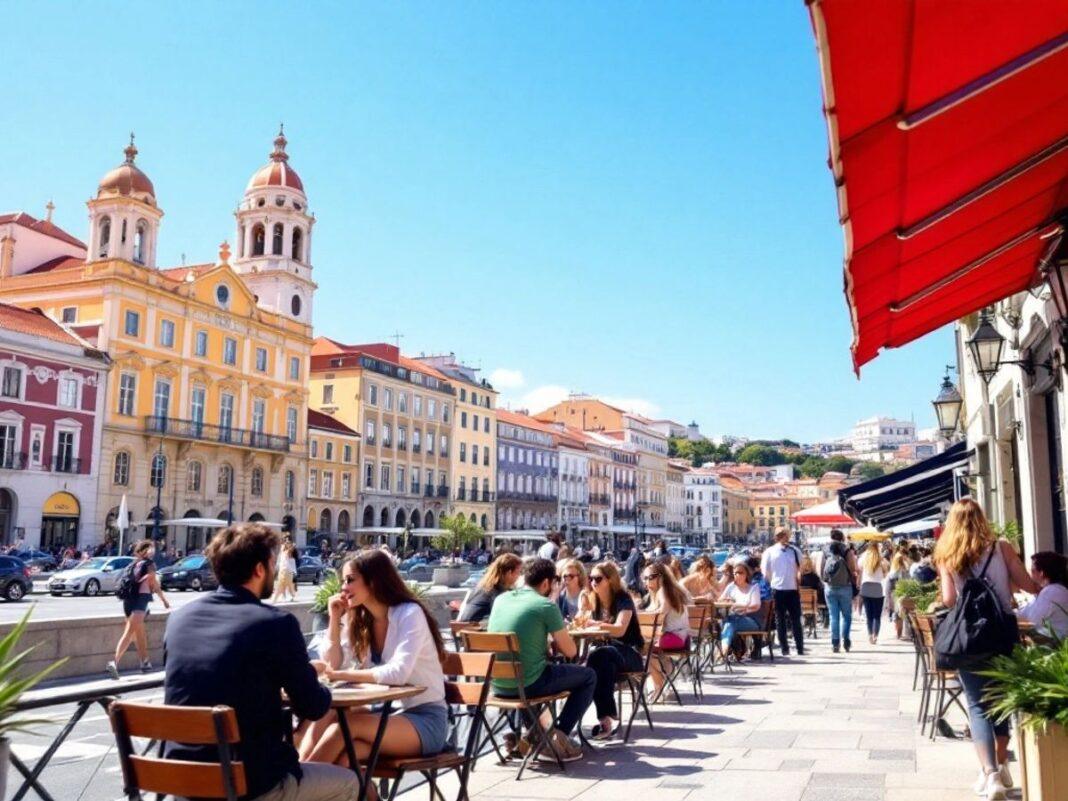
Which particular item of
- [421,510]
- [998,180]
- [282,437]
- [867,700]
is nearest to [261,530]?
[998,180]

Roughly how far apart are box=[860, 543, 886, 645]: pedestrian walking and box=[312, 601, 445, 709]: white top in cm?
1225

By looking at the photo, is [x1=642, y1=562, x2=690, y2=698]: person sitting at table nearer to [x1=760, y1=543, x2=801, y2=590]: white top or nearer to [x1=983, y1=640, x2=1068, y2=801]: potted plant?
[x1=760, y1=543, x2=801, y2=590]: white top

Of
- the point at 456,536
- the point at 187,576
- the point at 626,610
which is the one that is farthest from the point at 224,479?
the point at 626,610

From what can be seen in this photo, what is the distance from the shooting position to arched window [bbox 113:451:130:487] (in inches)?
1884

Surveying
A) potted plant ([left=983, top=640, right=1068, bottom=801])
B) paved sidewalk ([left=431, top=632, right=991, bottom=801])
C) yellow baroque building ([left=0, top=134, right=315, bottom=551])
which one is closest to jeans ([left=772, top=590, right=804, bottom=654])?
paved sidewalk ([left=431, top=632, right=991, bottom=801])

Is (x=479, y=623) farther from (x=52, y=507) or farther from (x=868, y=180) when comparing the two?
(x=52, y=507)

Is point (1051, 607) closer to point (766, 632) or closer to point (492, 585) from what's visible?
point (492, 585)

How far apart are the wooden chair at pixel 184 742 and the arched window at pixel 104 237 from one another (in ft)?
171

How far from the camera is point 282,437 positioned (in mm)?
58406

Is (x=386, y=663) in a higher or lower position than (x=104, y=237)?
lower

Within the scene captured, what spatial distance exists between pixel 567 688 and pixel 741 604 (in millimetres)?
6268

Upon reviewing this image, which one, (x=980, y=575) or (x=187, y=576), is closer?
(x=980, y=575)

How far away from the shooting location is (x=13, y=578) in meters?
27.0

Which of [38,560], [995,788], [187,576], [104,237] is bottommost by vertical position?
[995,788]
